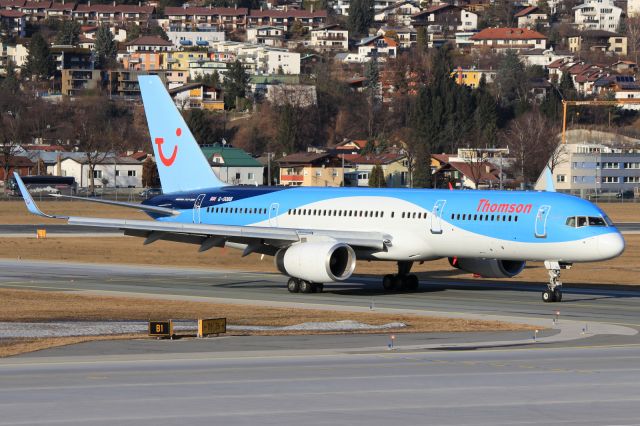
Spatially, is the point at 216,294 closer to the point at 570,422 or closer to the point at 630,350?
the point at 630,350

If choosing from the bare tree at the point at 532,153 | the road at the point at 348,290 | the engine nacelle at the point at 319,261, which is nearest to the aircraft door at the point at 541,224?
the road at the point at 348,290

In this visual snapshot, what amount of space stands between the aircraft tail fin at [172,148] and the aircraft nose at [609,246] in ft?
63.8

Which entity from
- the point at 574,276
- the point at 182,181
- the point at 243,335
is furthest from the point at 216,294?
the point at 574,276

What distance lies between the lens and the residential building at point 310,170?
18338 cm

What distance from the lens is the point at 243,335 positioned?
3744 centimetres

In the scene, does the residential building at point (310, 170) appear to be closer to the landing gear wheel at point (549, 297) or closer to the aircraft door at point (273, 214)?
the aircraft door at point (273, 214)

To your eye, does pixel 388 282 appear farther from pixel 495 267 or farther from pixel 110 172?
pixel 110 172

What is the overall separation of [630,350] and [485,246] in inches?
623

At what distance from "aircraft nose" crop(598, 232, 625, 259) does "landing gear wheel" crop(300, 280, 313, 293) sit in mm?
11543

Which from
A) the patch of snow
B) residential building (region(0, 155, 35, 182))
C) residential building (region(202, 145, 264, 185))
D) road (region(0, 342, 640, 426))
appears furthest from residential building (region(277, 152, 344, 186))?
road (region(0, 342, 640, 426))

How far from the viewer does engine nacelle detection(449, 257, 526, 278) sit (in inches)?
2080

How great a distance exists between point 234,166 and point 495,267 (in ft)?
440

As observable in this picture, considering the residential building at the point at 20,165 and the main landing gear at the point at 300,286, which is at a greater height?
the main landing gear at the point at 300,286

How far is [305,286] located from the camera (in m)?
53.1
